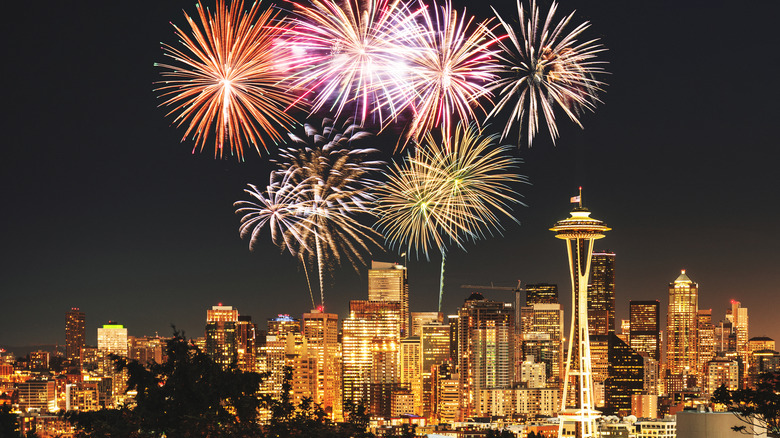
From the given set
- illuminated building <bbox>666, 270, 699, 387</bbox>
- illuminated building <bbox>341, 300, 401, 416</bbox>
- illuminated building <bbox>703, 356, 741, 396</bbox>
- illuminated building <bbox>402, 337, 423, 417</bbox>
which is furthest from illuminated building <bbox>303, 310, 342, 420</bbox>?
illuminated building <bbox>666, 270, 699, 387</bbox>

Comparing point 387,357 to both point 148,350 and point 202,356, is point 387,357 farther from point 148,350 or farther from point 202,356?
point 202,356

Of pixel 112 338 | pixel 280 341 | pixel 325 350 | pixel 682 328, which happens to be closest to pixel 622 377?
pixel 682 328

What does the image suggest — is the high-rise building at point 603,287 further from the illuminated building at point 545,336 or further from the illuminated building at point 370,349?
the illuminated building at point 370,349

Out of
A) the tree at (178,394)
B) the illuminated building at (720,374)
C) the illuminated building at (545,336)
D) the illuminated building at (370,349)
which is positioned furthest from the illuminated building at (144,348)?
the tree at (178,394)

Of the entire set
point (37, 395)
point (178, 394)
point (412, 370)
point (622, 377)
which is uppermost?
point (178, 394)

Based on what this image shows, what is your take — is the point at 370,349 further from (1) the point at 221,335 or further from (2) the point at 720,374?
(2) the point at 720,374

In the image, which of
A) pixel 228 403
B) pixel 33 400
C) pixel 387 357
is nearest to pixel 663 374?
pixel 387 357
